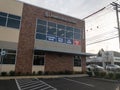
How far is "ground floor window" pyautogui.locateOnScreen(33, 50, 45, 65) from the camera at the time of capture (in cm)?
2112

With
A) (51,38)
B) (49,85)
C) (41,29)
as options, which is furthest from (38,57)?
(49,85)

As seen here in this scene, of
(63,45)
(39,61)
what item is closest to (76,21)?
(63,45)

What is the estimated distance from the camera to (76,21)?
88.4 ft

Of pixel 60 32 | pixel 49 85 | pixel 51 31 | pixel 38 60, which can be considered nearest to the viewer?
pixel 49 85

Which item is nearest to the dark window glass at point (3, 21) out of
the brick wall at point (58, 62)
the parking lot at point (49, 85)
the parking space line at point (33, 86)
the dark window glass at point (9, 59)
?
the dark window glass at point (9, 59)

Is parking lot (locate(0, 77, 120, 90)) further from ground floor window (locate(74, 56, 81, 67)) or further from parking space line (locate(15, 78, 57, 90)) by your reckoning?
ground floor window (locate(74, 56, 81, 67))

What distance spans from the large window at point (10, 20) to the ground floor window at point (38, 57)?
4.53 m

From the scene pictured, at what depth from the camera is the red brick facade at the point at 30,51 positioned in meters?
20.0

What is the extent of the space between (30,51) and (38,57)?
5.00ft

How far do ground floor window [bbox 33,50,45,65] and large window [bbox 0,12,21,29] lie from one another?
4.53m

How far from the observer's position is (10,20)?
20047 millimetres

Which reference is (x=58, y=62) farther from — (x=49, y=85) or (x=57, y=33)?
(x=49, y=85)

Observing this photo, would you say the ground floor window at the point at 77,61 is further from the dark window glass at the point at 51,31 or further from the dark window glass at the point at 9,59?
the dark window glass at the point at 9,59

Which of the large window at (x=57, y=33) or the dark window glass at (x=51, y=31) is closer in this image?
the large window at (x=57, y=33)
